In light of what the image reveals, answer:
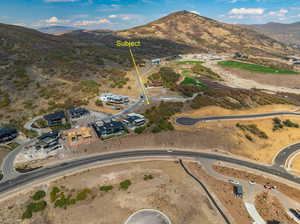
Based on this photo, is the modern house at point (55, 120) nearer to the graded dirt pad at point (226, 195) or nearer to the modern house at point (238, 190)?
the graded dirt pad at point (226, 195)

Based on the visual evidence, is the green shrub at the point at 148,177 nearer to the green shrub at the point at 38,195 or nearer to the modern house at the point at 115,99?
the green shrub at the point at 38,195

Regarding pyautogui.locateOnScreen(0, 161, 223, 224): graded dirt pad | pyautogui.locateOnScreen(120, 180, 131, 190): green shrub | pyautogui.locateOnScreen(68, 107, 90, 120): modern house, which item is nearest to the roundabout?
pyautogui.locateOnScreen(0, 161, 223, 224): graded dirt pad

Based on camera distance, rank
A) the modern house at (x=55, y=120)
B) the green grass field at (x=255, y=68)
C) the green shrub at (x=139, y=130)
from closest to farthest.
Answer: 1. the green shrub at (x=139, y=130)
2. the modern house at (x=55, y=120)
3. the green grass field at (x=255, y=68)

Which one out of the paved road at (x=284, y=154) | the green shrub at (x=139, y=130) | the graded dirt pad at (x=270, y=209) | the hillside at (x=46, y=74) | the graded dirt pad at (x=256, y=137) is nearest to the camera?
the graded dirt pad at (x=270, y=209)

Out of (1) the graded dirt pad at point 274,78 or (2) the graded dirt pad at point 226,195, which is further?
(1) the graded dirt pad at point 274,78

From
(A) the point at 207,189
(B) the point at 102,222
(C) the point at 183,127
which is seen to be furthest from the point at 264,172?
(B) the point at 102,222

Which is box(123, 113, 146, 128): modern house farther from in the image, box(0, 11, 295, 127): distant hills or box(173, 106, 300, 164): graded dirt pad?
box(0, 11, 295, 127): distant hills

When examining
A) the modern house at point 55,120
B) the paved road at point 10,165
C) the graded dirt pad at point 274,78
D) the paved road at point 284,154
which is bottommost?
the paved road at point 10,165

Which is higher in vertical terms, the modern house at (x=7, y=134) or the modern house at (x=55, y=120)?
the modern house at (x=55, y=120)

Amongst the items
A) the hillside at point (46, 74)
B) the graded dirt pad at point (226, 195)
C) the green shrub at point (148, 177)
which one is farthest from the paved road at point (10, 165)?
the graded dirt pad at point (226, 195)
